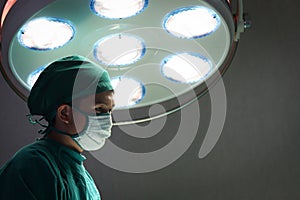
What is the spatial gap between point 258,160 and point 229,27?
5.95 feet

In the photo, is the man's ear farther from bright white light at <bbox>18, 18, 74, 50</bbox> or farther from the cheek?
bright white light at <bbox>18, 18, 74, 50</bbox>

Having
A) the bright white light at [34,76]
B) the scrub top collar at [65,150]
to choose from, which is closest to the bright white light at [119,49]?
the bright white light at [34,76]

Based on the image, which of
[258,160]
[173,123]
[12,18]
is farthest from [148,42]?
[258,160]

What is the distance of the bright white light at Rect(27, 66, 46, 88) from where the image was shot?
4.17ft

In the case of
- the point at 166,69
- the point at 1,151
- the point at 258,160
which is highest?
the point at 166,69

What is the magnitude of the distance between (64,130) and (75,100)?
109 millimetres

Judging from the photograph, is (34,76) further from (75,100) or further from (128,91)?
(128,91)

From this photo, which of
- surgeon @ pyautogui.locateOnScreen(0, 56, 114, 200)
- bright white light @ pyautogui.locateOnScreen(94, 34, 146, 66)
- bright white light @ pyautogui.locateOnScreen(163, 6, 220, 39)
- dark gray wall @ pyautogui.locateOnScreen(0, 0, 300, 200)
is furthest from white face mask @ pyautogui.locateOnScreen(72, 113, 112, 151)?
dark gray wall @ pyautogui.locateOnScreen(0, 0, 300, 200)

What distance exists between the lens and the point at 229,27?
1182mm

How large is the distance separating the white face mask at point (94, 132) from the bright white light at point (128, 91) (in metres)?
0.08

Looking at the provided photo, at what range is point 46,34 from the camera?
1.25 metres

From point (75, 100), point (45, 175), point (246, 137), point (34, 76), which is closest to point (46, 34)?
point (34, 76)

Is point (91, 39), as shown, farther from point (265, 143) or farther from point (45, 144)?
point (265, 143)

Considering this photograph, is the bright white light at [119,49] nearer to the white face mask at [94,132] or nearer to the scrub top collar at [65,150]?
the white face mask at [94,132]
